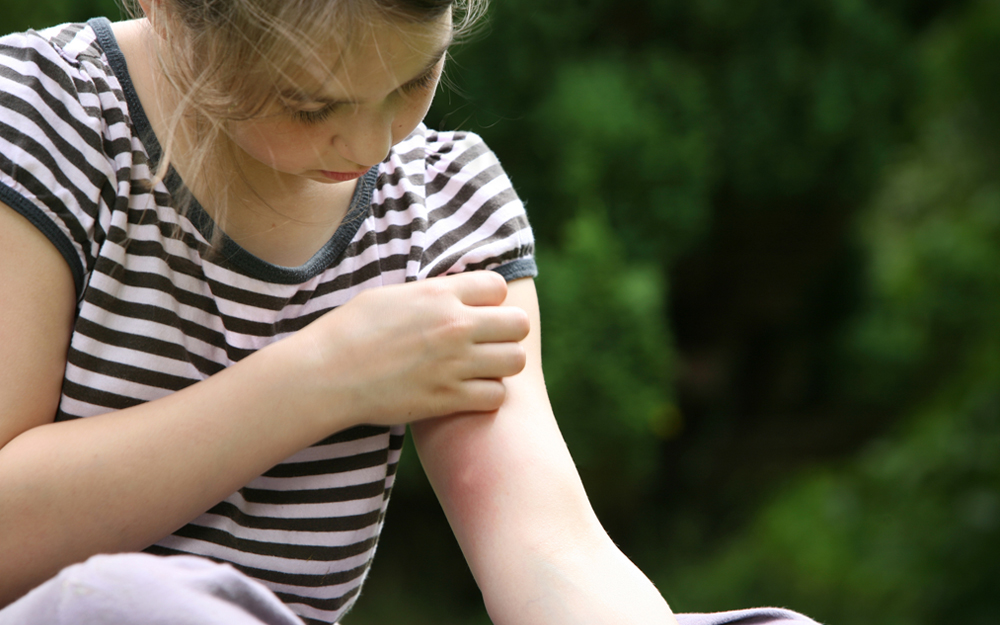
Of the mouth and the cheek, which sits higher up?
the cheek

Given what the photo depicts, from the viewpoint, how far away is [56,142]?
82 centimetres

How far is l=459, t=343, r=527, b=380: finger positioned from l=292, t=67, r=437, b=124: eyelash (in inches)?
10.5

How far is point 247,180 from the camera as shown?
951 millimetres

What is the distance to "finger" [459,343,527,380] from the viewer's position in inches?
35.9

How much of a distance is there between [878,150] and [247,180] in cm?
221

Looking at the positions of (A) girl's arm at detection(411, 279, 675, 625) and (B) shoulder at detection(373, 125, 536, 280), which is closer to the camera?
(A) girl's arm at detection(411, 279, 675, 625)

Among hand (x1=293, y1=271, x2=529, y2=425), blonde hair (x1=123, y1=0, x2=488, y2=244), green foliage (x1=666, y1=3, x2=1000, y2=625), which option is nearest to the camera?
blonde hair (x1=123, y1=0, x2=488, y2=244)

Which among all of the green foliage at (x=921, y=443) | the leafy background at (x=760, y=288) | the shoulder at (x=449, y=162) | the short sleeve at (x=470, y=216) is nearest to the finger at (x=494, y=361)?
the short sleeve at (x=470, y=216)

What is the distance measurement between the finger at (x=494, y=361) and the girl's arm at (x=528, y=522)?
0.05m

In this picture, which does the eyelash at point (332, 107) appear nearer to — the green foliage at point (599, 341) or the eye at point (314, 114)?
the eye at point (314, 114)

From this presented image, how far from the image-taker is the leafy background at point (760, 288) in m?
2.26

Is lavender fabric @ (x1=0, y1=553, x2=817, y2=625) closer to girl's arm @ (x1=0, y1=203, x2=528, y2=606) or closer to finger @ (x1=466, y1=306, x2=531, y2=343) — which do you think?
girl's arm @ (x1=0, y1=203, x2=528, y2=606)

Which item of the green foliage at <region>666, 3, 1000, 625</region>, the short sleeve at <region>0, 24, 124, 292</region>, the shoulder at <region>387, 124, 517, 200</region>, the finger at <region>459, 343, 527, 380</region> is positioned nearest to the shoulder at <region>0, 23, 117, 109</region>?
the short sleeve at <region>0, 24, 124, 292</region>

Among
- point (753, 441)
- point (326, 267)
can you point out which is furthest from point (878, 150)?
point (326, 267)
